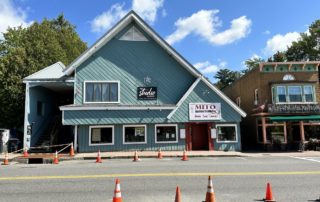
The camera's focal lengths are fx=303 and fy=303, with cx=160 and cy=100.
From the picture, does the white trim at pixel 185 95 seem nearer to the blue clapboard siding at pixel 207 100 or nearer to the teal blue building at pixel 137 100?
the teal blue building at pixel 137 100

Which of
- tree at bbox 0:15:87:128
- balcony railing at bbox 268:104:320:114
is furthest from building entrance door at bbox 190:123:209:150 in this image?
tree at bbox 0:15:87:128

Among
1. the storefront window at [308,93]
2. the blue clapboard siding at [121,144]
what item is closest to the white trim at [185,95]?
the blue clapboard siding at [121,144]

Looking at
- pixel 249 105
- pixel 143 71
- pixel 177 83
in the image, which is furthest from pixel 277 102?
pixel 143 71

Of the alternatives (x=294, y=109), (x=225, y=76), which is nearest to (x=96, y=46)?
(x=294, y=109)

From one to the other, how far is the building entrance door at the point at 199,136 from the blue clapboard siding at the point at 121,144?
1.13m

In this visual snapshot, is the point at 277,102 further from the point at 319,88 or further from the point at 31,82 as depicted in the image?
the point at 31,82

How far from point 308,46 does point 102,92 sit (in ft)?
120

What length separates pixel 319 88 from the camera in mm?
26656

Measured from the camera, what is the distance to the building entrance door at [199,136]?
79.5 feet

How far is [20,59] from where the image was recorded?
1152 inches

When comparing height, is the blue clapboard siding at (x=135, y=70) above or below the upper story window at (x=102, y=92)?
above

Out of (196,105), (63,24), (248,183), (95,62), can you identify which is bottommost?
(248,183)

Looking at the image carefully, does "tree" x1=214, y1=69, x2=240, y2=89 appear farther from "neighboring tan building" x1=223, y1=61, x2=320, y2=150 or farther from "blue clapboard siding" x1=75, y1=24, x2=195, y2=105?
"blue clapboard siding" x1=75, y1=24, x2=195, y2=105

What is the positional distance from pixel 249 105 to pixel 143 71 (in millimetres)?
12031
